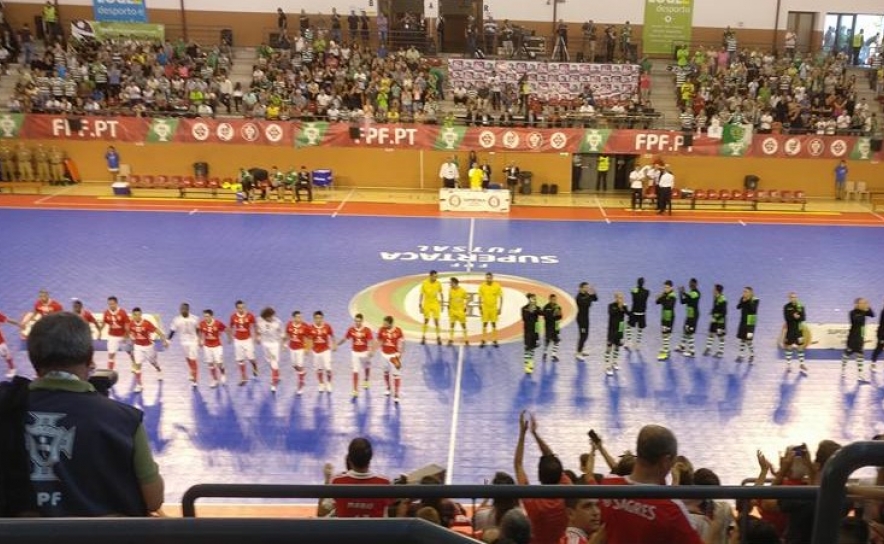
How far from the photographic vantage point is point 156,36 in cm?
3806

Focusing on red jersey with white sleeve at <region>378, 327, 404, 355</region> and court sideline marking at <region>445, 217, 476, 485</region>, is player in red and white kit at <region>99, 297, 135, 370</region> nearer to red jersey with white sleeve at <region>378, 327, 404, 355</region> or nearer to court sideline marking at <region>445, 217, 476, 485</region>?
red jersey with white sleeve at <region>378, 327, 404, 355</region>

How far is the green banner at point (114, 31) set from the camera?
3741cm

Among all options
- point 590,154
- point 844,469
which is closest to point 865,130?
point 590,154

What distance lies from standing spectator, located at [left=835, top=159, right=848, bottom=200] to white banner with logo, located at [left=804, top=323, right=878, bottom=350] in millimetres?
17850

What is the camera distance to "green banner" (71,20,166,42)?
3741cm

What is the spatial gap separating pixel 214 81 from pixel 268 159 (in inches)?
225

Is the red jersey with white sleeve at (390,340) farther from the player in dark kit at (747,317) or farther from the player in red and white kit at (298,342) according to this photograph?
the player in dark kit at (747,317)

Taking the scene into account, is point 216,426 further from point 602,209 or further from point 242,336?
point 602,209

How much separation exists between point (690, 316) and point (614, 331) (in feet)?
6.50

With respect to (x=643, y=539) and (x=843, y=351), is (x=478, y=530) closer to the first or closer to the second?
(x=643, y=539)

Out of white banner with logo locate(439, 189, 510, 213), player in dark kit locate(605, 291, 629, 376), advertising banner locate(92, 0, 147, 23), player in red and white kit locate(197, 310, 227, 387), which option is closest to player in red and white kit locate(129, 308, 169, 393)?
player in red and white kit locate(197, 310, 227, 387)

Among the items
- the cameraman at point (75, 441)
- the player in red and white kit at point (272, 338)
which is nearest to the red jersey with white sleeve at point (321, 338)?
the player in red and white kit at point (272, 338)

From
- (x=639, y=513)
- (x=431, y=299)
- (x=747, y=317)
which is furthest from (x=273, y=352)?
(x=639, y=513)

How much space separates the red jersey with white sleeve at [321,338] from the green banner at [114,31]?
2930 centimetres
